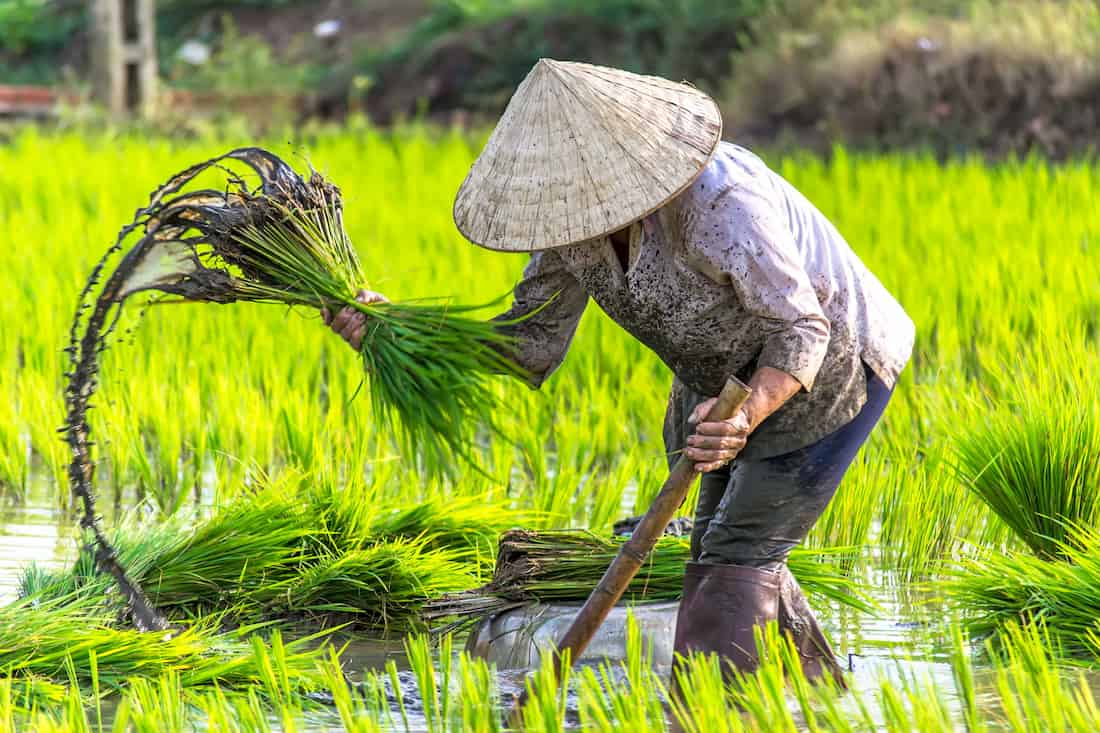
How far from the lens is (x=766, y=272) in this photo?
2396 millimetres

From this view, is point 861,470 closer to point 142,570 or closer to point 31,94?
point 142,570

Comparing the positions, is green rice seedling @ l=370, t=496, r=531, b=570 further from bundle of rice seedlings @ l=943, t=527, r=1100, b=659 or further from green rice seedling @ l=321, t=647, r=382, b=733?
bundle of rice seedlings @ l=943, t=527, r=1100, b=659

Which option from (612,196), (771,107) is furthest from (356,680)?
(771,107)

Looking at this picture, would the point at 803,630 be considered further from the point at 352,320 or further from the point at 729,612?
the point at 352,320

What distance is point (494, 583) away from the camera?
2.97 meters

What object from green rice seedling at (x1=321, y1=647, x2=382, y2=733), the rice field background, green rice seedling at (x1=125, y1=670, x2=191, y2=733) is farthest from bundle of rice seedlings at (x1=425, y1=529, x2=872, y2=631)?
green rice seedling at (x1=125, y1=670, x2=191, y2=733)

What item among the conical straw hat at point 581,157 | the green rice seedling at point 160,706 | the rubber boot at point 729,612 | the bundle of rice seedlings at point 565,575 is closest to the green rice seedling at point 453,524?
the bundle of rice seedlings at point 565,575

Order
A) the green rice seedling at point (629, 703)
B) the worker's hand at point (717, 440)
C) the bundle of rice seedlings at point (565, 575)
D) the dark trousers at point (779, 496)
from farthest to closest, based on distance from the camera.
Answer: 1. the bundle of rice seedlings at point (565, 575)
2. the dark trousers at point (779, 496)
3. the worker's hand at point (717, 440)
4. the green rice seedling at point (629, 703)

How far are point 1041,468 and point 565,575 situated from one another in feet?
3.31

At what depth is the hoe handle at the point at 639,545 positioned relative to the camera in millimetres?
2363

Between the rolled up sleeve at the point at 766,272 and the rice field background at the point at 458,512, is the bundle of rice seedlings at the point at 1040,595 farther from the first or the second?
the rolled up sleeve at the point at 766,272

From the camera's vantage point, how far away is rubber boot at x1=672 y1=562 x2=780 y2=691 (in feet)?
8.61

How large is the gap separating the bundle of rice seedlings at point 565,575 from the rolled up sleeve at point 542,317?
1.16ft

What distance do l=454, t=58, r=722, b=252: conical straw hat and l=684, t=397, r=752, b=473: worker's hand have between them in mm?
313
